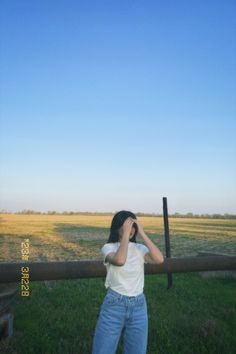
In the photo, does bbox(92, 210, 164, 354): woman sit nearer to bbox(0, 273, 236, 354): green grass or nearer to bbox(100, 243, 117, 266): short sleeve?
bbox(100, 243, 117, 266): short sleeve

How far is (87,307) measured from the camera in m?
6.20

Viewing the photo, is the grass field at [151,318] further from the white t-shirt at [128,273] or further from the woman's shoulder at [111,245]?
the woman's shoulder at [111,245]

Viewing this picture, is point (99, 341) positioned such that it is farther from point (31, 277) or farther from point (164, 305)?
point (164, 305)

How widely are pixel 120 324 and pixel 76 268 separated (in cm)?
124

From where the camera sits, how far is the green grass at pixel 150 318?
4.50m

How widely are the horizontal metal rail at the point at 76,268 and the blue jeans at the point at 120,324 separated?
1132mm

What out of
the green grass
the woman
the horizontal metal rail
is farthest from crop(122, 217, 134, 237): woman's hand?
the green grass

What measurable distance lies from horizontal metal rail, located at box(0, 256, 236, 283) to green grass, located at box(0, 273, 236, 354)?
1.08 meters

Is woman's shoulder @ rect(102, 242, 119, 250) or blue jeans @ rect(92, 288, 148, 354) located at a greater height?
woman's shoulder @ rect(102, 242, 119, 250)

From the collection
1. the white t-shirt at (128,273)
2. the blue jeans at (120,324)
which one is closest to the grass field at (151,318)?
the blue jeans at (120,324)

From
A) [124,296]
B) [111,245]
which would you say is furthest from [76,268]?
[124,296]

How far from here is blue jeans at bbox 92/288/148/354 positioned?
2.70 meters

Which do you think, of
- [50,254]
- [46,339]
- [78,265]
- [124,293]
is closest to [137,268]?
[124,293]

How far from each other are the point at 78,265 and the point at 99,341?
1.27 metres
